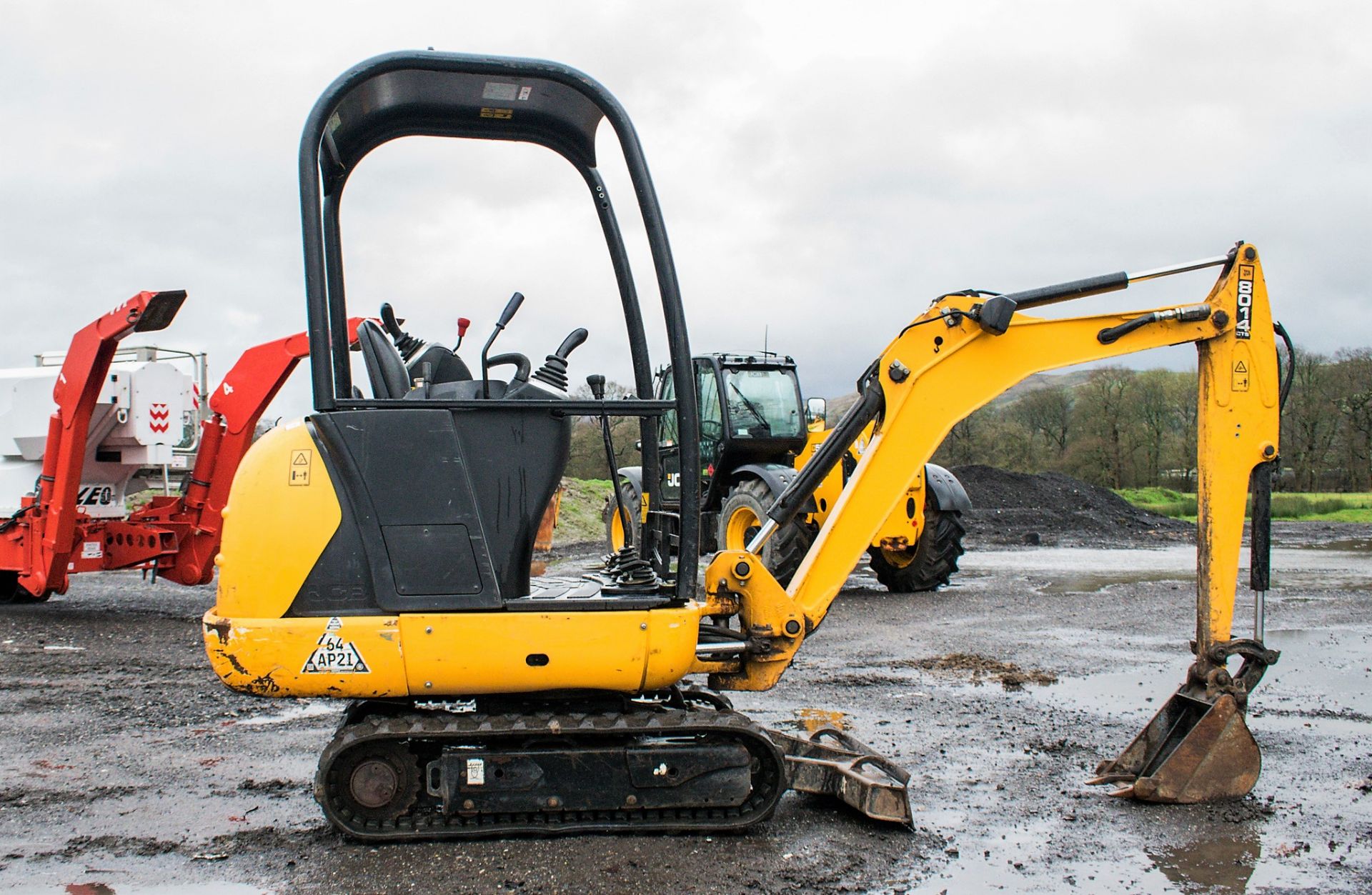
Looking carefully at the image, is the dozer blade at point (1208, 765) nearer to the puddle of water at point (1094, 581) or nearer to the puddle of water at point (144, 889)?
the puddle of water at point (144, 889)

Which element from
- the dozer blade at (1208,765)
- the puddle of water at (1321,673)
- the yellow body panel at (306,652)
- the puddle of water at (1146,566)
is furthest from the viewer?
the puddle of water at (1146,566)

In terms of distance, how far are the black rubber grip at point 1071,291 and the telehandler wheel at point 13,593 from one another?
10133 mm

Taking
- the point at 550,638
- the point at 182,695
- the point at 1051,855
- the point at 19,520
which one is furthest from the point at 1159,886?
the point at 19,520

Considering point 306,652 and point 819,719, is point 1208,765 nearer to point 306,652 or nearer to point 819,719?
point 819,719

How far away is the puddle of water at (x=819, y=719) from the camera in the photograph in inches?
235

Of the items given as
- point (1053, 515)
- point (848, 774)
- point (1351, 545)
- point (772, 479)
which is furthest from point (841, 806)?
point (1053, 515)

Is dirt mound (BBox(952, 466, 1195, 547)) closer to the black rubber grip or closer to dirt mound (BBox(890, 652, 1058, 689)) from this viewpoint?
dirt mound (BBox(890, 652, 1058, 689))

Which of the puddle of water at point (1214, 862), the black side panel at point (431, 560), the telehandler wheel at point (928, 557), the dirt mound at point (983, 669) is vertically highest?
the black side panel at point (431, 560)

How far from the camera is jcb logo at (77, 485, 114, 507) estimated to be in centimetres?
1053

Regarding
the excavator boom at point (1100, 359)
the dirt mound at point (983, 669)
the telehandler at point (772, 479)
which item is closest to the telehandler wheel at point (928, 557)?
the telehandler at point (772, 479)

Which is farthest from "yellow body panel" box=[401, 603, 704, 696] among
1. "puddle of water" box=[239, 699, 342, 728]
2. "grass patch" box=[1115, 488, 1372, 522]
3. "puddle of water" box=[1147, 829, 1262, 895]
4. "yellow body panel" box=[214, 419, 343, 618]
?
"grass patch" box=[1115, 488, 1372, 522]

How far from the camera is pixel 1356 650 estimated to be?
836 centimetres

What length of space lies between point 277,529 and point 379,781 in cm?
96

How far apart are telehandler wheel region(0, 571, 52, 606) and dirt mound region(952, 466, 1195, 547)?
15.3m
